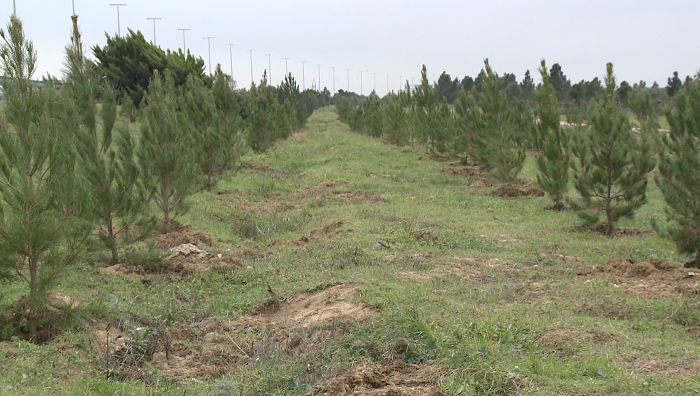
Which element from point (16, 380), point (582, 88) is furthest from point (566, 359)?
point (582, 88)

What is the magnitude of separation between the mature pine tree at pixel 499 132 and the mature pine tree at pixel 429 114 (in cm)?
685

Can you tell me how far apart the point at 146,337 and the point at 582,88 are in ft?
135

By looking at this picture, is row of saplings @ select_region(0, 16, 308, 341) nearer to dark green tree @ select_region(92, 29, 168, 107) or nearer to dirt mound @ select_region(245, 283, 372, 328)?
dirt mound @ select_region(245, 283, 372, 328)

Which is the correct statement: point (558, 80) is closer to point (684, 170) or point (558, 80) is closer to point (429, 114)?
point (429, 114)

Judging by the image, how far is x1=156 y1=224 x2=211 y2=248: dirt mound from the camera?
10087mm

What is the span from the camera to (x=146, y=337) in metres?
5.89

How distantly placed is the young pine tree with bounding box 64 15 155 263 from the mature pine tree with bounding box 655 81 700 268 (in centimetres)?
732

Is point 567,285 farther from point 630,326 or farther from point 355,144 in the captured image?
point 355,144

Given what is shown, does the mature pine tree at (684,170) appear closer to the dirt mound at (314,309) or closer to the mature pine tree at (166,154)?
the dirt mound at (314,309)

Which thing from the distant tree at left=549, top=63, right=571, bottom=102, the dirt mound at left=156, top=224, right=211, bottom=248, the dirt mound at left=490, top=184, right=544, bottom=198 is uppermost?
the distant tree at left=549, top=63, right=571, bottom=102

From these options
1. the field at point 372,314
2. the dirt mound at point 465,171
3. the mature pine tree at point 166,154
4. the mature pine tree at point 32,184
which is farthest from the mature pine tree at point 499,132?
the mature pine tree at point 32,184

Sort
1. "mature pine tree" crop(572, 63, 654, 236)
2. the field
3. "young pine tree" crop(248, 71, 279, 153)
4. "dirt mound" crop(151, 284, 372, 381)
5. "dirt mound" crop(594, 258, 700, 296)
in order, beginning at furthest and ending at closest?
"young pine tree" crop(248, 71, 279, 153), "mature pine tree" crop(572, 63, 654, 236), "dirt mound" crop(594, 258, 700, 296), "dirt mound" crop(151, 284, 372, 381), the field

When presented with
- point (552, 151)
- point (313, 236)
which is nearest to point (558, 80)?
point (552, 151)

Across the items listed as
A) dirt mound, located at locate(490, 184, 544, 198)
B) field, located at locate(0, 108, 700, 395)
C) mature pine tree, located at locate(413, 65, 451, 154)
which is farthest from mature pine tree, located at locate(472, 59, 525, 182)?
mature pine tree, located at locate(413, 65, 451, 154)
